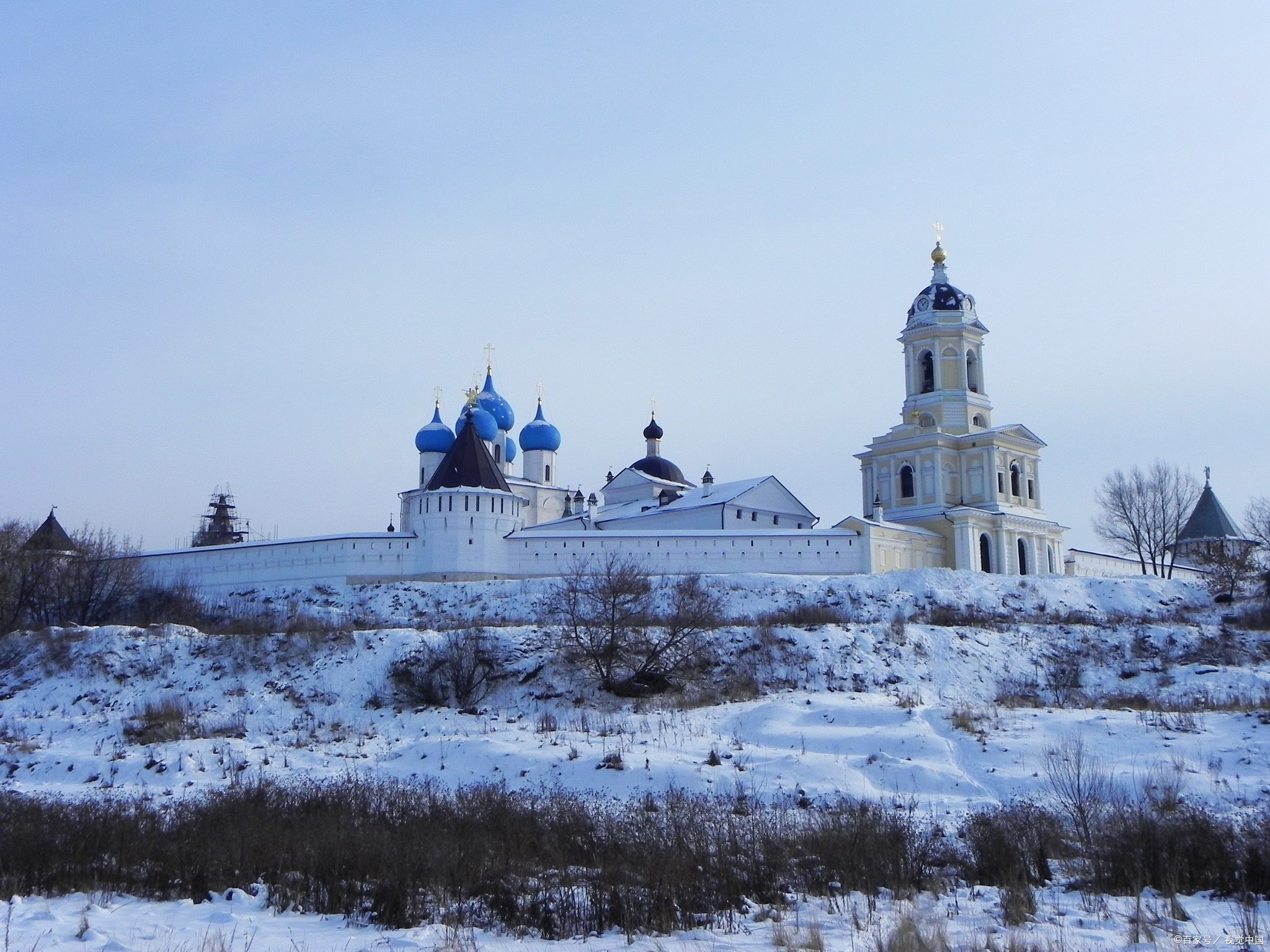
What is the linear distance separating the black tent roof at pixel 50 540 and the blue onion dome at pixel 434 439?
12.9 meters

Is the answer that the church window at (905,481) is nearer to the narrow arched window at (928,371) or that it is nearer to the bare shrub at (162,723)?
the narrow arched window at (928,371)

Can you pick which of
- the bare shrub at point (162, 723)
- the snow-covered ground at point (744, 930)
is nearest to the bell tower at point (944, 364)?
the bare shrub at point (162, 723)

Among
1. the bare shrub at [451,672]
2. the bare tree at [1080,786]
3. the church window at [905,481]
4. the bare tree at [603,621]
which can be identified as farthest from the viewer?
the church window at [905,481]

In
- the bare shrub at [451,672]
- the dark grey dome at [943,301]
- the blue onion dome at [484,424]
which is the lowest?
the bare shrub at [451,672]

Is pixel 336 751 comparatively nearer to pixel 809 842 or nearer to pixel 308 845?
pixel 308 845

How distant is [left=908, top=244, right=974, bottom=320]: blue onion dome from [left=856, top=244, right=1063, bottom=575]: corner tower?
0.10ft

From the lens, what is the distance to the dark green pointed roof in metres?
44.1

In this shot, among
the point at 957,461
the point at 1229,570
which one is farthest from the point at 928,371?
the point at 1229,570

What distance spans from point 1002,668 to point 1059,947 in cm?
1522

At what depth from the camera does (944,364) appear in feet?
131

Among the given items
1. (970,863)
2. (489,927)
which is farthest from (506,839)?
(970,863)

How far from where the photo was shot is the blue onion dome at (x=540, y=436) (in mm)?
49250

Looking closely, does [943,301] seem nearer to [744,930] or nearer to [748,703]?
[748,703]

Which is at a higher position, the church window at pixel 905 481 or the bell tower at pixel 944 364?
the bell tower at pixel 944 364
